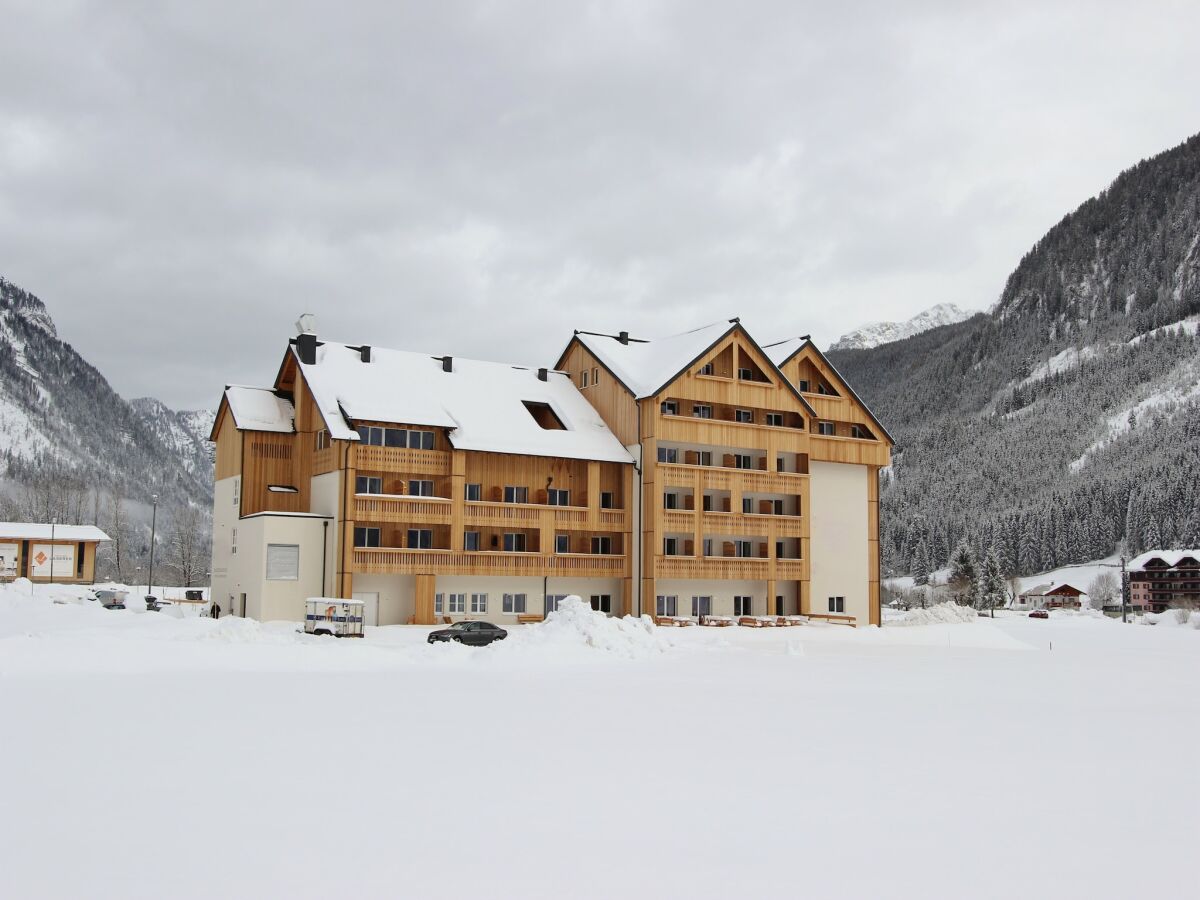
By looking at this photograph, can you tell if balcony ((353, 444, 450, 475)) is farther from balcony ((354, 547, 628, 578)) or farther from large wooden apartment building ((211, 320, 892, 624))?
balcony ((354, 547, 628, 578))

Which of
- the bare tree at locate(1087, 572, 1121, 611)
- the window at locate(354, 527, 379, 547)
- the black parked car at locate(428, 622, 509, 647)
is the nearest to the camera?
the black parked car at locate(428, 622, 509, 647)

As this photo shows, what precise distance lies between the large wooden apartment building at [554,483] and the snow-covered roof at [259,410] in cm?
14

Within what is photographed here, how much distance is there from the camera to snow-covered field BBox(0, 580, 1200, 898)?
Answer: 37.6 feet

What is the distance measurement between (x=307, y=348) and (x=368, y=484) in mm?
9062

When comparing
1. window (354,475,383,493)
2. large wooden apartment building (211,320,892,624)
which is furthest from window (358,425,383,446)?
window (354,475,383,493)

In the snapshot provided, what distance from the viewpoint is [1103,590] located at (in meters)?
185

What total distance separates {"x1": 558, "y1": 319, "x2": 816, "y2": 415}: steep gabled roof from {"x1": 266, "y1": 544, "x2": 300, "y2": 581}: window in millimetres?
21538

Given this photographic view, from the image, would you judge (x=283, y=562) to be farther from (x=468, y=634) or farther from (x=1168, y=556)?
→ (x=1168, y=556)

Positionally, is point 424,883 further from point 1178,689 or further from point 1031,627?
point 1031,627

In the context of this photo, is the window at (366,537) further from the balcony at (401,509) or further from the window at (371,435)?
the window at (371,435)

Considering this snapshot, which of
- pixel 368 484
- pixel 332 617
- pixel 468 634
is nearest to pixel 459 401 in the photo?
pixel 368 484

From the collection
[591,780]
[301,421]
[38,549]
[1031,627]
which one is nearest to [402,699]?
[591,780]

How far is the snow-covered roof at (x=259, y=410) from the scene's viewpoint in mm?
62344

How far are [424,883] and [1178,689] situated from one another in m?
27.4
